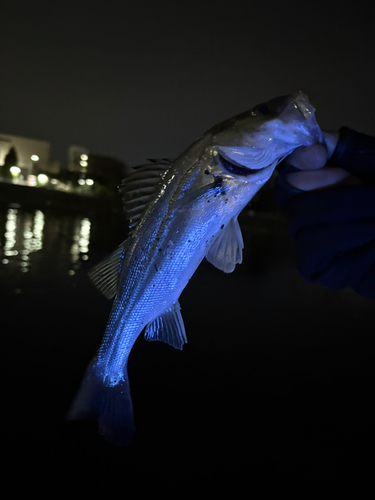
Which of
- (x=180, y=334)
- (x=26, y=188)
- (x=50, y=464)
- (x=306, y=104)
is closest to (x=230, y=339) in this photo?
(x=50, y=464)

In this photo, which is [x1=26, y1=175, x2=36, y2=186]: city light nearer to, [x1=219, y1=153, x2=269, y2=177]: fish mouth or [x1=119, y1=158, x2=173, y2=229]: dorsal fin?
[x1=119, y1=158, x2=173, y2=229]: dorsal fin

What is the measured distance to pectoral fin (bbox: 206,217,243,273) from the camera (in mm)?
1646

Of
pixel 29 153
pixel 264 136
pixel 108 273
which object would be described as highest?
pixel 264 136

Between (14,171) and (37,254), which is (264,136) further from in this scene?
(14,171)

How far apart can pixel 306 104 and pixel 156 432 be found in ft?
10.9

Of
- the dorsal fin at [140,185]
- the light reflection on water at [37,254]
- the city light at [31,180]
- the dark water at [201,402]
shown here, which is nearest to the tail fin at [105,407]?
the dorsal fin at [140,185]

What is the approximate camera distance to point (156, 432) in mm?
3373

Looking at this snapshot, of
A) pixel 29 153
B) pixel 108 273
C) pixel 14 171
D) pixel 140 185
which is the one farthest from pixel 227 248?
pixel 29 153

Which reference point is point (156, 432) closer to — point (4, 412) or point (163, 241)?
point (4, 412)

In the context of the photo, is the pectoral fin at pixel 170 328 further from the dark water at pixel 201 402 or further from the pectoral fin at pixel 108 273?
the dark water at pixel 201 402

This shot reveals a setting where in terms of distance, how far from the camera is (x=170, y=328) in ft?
6.10

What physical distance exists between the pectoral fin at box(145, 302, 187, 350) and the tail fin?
0.36 metres

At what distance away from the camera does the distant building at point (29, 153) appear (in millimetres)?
48750

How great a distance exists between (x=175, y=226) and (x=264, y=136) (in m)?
0.59
